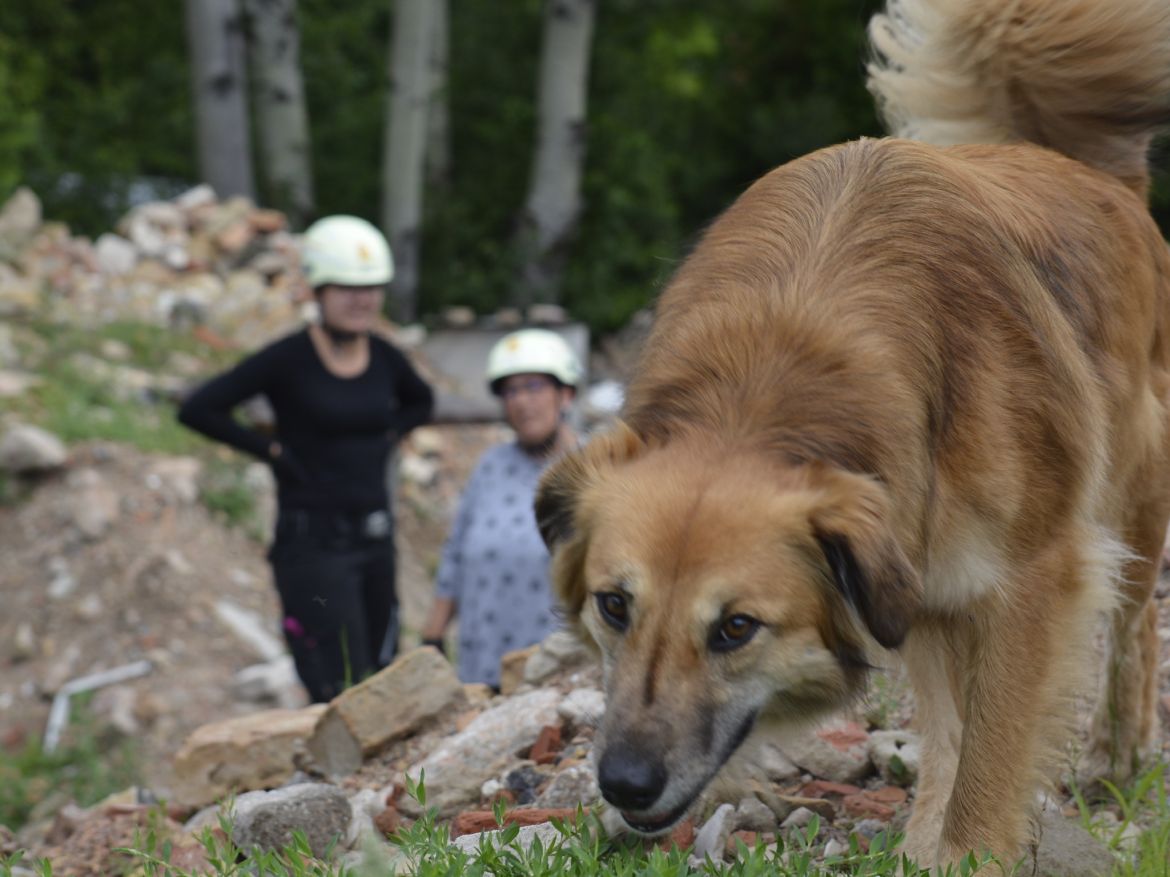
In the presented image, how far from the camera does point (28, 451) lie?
36.0 feet

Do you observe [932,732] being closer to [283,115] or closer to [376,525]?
[376,525]

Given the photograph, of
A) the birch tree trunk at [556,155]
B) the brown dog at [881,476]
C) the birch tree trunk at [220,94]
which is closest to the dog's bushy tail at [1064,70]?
the brown dog at [881,476]

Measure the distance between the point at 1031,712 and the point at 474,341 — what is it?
46.3 feet

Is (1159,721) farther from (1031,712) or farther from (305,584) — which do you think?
(305,584)

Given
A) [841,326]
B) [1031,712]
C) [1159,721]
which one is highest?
[841,326]

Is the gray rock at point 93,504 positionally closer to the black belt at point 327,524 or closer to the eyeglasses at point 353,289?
the black belt at point 327,524

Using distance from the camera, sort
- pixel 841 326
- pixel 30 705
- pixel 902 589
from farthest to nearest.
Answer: pixel 30 705 < pixel 841 326 < pixel 902 589

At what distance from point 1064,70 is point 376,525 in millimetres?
3928

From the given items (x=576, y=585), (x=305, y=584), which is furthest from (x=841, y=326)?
(x=305, y=584)

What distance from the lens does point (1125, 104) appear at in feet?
15.5

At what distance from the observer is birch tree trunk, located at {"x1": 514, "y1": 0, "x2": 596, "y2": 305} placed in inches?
734

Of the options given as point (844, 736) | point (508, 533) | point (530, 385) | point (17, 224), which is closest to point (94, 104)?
point (17, 224)

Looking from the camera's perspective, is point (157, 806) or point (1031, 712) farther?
point (157, 806)

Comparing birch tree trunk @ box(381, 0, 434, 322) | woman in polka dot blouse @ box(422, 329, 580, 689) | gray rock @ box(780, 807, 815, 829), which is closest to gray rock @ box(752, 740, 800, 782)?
gray rock @ box(780, 807, 815, 829)
